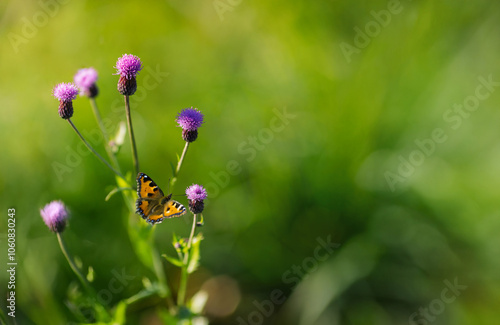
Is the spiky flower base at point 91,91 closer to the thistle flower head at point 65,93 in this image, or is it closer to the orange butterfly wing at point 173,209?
the thistle flower head at point 65,93

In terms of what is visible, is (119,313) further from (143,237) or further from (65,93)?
(65,93)

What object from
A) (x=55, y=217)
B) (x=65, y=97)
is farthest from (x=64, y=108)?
(x=55, y=217)

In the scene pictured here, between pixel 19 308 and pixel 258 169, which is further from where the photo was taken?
pixel 258 169

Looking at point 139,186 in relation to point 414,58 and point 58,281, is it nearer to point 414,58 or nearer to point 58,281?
point 58,281

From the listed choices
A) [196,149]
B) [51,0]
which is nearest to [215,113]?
[196,149]

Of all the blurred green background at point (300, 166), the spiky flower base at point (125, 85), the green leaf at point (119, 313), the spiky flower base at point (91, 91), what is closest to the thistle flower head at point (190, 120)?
the spiky flower base at point (125, 85)

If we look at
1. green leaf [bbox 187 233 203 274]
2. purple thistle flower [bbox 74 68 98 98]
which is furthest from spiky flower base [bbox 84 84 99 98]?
green leaf [bbox 187 233 203 274]
